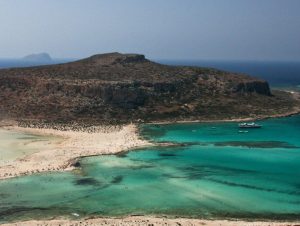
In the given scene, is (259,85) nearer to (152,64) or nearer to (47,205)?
(152,64)

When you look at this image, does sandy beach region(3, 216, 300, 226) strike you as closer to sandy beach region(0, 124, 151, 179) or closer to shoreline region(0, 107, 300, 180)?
shoreline region(0, 107, 300, 180)

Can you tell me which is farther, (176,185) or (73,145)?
(73,145)

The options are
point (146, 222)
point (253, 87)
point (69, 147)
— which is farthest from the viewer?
point (253, 87)

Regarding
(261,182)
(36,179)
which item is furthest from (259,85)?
(36,179)

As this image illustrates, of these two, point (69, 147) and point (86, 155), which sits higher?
point (69, 147)

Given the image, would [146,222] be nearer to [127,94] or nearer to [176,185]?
[176,185]

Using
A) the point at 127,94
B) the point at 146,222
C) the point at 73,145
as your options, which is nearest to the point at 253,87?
the point at 127,94

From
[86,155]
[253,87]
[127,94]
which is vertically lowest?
[86,155]
